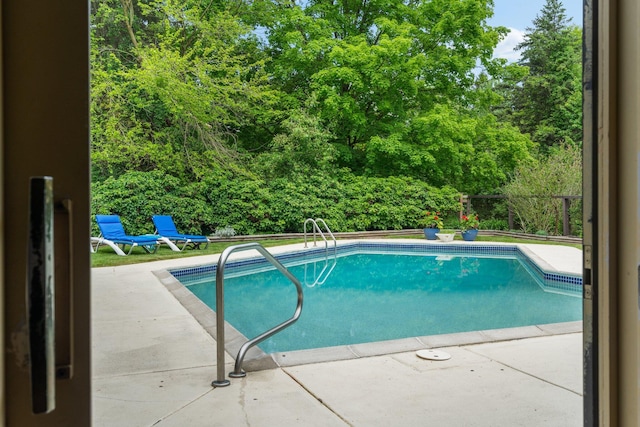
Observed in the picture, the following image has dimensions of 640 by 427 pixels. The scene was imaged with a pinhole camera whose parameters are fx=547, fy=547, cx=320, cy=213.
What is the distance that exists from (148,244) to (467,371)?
7.50 metres

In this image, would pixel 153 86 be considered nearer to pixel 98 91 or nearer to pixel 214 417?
pixel 98 91

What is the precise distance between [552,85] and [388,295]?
17469 mm

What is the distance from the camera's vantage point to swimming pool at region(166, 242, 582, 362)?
533 cm

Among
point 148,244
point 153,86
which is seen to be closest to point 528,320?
point 148,244

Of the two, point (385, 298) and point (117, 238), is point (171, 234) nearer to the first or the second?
point (117, 238)

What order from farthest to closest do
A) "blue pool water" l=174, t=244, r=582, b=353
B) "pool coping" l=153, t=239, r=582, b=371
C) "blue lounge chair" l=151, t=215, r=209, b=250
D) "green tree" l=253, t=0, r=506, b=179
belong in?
"green tree" l=253, t=0, r=506, b=179 → "blue lounge chair" l=151, t=215, r=209, b=250 → "blue pool water" l=174, t=244, r=582, b=353 → "pool coping" l=153, t=239, r=582, b=371

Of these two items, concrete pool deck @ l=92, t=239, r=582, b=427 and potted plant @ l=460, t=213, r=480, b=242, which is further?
potted plant @ l=460, t=213, r=480, b=242

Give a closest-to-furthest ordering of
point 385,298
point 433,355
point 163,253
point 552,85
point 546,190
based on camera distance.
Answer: point 433,355 < point 385,298 < point 163,253 < point 546,190 < point 552,85

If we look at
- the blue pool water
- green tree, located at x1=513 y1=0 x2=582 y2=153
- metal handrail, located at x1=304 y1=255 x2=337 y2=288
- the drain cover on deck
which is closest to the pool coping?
the drain cover on deck

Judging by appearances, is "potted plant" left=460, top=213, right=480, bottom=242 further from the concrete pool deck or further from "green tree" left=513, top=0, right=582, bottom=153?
"green tree" left=513, top=0, right=582, bottom=153

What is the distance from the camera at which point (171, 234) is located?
10.8 meters

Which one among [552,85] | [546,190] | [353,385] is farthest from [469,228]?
[552,85]

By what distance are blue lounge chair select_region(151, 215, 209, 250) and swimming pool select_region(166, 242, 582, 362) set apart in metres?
1.66

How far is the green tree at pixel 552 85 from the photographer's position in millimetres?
20344
